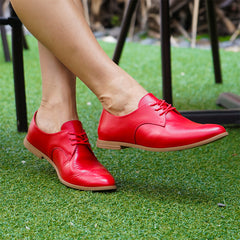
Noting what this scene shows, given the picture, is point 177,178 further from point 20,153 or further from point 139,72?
point 139,72

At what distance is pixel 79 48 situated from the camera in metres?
0.81

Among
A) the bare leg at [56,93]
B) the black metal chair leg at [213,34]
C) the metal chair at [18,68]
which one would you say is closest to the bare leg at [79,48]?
the bare leg at [56,93]

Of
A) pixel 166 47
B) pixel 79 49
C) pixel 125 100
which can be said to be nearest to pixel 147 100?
pixel 125 100

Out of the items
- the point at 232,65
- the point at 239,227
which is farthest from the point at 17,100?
the point at 232,65

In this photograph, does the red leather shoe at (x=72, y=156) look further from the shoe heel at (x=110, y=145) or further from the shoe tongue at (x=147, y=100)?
the shoe tongue at (x=147, y=100)

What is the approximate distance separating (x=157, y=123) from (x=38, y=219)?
30 cm

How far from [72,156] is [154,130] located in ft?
0.68

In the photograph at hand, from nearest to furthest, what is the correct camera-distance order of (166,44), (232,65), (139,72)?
(166,44) < (139,72) < (232,65)

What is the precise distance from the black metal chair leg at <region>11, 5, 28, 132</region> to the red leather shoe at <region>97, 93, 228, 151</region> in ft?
1.59

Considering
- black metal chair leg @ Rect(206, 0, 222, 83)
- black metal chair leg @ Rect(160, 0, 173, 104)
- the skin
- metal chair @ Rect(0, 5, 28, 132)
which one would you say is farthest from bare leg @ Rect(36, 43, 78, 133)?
black metal chair leg @ Rect(206, 0, 222, 83)

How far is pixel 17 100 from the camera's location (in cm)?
127

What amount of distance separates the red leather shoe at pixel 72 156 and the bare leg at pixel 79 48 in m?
0.12

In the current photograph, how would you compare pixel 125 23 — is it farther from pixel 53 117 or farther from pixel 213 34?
pixel 53 117

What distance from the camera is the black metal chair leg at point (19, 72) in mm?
1215
